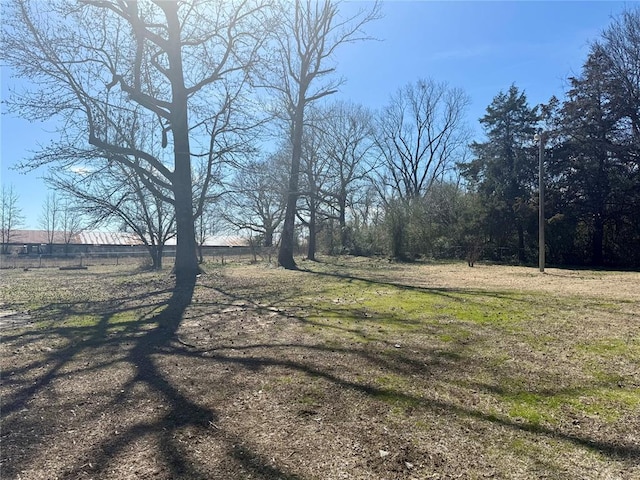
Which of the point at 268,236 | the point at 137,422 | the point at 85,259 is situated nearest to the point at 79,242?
the point at 85,259

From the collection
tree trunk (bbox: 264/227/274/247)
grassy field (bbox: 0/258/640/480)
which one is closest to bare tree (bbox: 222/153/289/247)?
tree trunk (bbox: 264/227/274/247)

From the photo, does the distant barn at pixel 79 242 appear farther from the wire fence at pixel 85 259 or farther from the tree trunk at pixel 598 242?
the tree trunk at pixel 598 242

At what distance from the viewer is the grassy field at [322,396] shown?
2414 mm

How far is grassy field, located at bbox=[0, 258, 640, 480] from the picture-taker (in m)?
2.41

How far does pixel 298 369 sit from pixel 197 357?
1217 millimetres

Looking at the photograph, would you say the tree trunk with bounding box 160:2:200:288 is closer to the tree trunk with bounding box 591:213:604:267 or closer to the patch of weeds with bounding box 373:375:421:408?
the patch of weeds with bounding box 373:375:421:408

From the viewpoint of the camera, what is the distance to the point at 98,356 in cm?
456

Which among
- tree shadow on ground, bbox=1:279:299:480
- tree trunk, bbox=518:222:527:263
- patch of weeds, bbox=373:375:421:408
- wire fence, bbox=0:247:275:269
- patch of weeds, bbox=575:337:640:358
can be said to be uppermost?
tree trunk, bbox=518:222:527:263

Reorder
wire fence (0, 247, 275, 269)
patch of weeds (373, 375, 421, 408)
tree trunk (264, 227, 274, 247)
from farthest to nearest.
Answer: tree trunk (264, 227, 274, 247)
wire fence (0, 247, 275, 269)
patch of weeds (373, 375, 421, 408)

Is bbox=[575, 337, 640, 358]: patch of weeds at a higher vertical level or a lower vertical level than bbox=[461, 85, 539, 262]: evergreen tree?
lower

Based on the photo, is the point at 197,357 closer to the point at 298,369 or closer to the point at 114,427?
the point at 298,369

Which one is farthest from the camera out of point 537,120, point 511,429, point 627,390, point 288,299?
point 537,120

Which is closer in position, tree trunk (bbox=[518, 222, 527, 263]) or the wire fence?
tree trunk (bbox=[518, 222, 527, 263])

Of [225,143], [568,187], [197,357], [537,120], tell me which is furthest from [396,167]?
[197,357]
